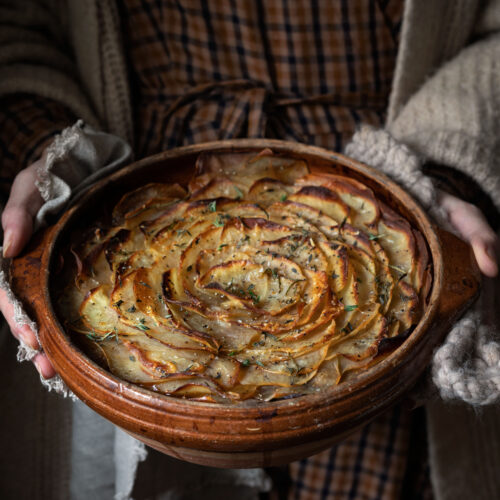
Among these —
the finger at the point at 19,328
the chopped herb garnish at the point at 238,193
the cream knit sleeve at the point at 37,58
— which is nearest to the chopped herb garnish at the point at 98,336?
the finger at the point at 19,328

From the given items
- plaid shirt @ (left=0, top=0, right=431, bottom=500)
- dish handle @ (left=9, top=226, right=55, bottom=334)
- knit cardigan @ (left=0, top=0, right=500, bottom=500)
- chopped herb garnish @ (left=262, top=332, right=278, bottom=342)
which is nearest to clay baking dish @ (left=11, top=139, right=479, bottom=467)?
dish handle @ (left=9, top=226, right=55, bottom=334)

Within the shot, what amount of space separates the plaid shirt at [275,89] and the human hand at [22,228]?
0.85 ft

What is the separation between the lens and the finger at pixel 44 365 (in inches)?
37.4

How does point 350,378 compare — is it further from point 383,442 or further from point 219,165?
point 383,442

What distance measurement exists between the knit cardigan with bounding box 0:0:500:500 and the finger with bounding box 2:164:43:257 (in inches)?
14.5

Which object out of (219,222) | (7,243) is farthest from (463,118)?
(7,243)

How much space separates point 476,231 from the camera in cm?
106

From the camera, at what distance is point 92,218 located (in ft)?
3.62

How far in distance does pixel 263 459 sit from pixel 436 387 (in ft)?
1.00

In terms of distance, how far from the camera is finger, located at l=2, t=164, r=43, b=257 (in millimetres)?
989

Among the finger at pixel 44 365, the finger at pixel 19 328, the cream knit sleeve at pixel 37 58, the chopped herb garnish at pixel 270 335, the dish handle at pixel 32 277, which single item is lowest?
the finger at pixel 44 365

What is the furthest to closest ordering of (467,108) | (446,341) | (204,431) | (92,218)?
(467,108) < (92,218) < (446,341) < (204,431)

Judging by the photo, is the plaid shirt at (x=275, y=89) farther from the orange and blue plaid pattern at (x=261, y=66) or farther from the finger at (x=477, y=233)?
the finger at (x=477, y=233)

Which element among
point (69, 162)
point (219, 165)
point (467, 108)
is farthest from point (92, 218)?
point (467, 108)
